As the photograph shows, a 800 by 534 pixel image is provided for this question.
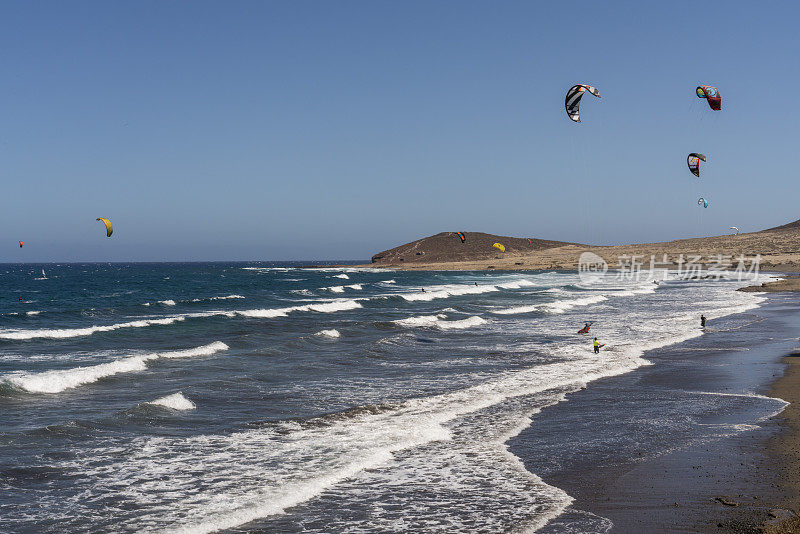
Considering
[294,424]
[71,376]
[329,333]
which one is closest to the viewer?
[294,424]

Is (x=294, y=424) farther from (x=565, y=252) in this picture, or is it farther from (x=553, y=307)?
(x=565, y=252)

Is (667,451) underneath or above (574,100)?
underneath

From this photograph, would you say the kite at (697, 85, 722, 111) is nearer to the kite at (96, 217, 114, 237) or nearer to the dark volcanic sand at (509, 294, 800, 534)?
the dark volcanic sand at (509, 294, 800, 534)

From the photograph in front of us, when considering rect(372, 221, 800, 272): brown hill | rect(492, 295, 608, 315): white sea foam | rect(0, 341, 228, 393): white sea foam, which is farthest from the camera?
rect(372, 221, 800, 272): brown hill

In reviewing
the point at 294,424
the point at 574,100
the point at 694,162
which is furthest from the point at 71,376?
the point at 694,162

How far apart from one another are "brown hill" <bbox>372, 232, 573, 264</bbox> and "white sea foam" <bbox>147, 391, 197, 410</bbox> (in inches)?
5023

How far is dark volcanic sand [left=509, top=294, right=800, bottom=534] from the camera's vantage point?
26.9 feet

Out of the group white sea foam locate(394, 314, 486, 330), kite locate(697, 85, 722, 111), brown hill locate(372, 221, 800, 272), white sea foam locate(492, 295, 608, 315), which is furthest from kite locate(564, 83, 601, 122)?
brown hill locate(372, 221, 800, 272)

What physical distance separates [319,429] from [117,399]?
615 cm

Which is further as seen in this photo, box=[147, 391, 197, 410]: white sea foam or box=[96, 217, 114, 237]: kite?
box=[96, 217, 114, 237]: kite

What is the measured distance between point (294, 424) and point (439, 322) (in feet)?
73.0

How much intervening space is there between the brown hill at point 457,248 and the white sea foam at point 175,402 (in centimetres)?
12758

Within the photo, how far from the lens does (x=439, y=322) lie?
35.6m

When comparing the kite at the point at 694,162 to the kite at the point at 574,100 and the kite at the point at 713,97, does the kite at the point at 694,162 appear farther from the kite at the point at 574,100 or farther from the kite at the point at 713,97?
Answer: the kite at the point at 574,100
